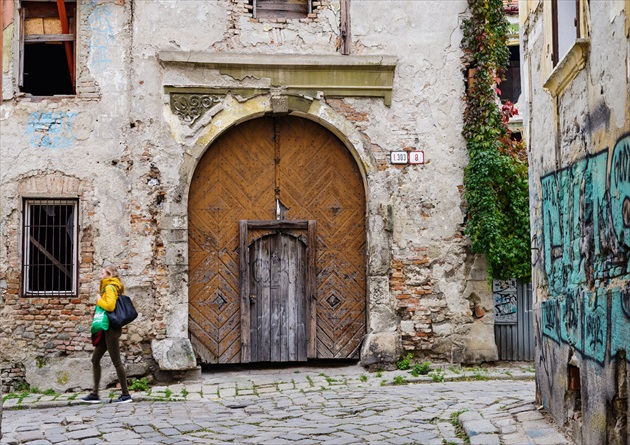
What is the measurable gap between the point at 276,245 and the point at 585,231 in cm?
611

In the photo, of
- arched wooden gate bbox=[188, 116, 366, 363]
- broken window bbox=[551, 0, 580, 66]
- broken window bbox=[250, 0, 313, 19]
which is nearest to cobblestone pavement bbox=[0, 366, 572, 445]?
arched wooden gate bbox=[188, 116, 366, 363]

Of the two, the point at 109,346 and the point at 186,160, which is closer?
the point at 109,346

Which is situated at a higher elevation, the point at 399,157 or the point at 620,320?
the point at 399,157

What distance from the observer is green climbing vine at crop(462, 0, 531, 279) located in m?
11.7

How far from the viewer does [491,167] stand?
11.7m

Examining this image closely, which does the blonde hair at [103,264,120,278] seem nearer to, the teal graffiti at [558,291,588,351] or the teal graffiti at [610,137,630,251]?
the teal graffiti at [558,291,588,351]

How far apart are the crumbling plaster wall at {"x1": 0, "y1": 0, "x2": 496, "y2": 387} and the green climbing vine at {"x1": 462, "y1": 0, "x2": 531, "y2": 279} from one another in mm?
201

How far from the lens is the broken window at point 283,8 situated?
11977mm

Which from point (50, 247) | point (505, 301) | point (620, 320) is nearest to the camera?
point (620, 320)

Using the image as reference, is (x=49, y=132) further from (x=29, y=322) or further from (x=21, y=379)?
(x=21, y=379)

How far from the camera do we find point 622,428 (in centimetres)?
545

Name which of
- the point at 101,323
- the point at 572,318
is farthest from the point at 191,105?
the point at 572,318

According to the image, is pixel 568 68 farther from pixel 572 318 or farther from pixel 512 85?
pixel 512 85

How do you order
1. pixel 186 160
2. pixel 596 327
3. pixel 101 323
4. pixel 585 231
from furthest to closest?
pixel 186 160
pixel 101 323
pixel 585 231
pixel 596 327
